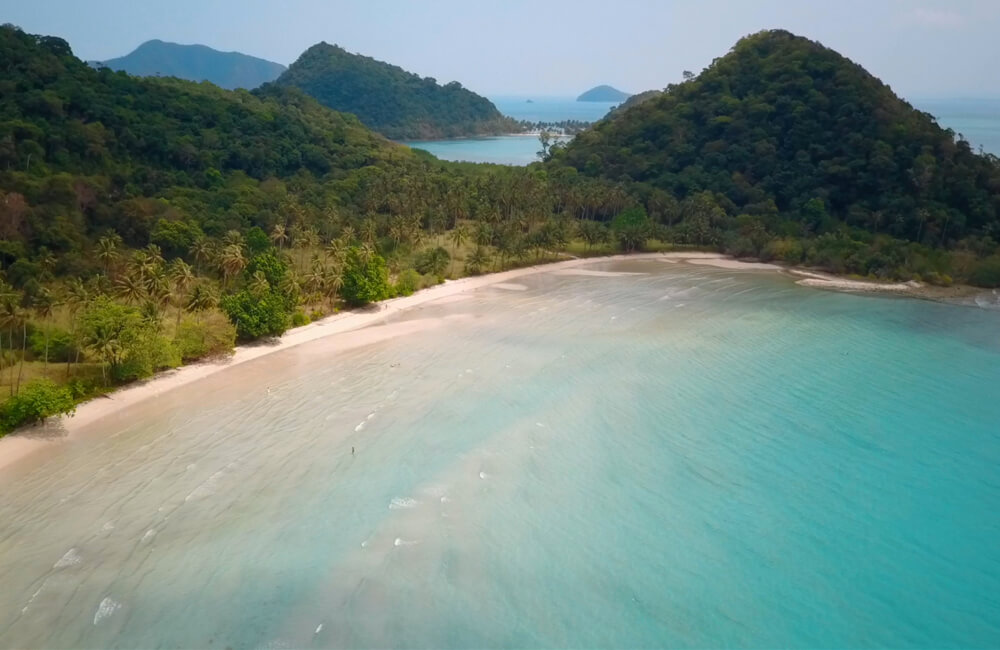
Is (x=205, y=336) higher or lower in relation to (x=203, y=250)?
lower

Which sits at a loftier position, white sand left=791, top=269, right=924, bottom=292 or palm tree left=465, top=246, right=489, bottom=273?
palm tree left=465, top=246, right=489, bottom=273

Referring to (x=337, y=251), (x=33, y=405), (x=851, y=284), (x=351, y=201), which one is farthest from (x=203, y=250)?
(x=851, y=284)

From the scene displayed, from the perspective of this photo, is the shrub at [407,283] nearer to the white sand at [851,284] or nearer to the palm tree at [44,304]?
the palm tree at [44,304]

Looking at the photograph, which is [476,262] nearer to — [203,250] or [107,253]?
[203,250]

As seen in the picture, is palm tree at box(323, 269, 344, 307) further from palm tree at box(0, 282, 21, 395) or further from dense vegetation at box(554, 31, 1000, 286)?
dense vegetation at box(554, 31, 1000, 286)

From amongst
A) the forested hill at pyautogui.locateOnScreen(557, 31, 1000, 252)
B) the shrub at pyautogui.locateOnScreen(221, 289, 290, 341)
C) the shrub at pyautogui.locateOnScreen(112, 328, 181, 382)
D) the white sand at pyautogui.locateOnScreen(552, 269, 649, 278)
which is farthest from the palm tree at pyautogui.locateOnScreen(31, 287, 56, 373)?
the forested hill at pyautogui.locateOnScreen(557, 31, 1000, 252)

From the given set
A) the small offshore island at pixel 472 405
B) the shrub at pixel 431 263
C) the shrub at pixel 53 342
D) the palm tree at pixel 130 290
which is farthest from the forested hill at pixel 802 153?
the shrub at pixel 53 342

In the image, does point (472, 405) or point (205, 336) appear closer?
point (472, 405)

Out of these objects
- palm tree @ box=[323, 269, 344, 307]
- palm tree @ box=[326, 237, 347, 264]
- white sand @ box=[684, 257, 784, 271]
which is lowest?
white sand @ box=[684, 257, 784, 271]
